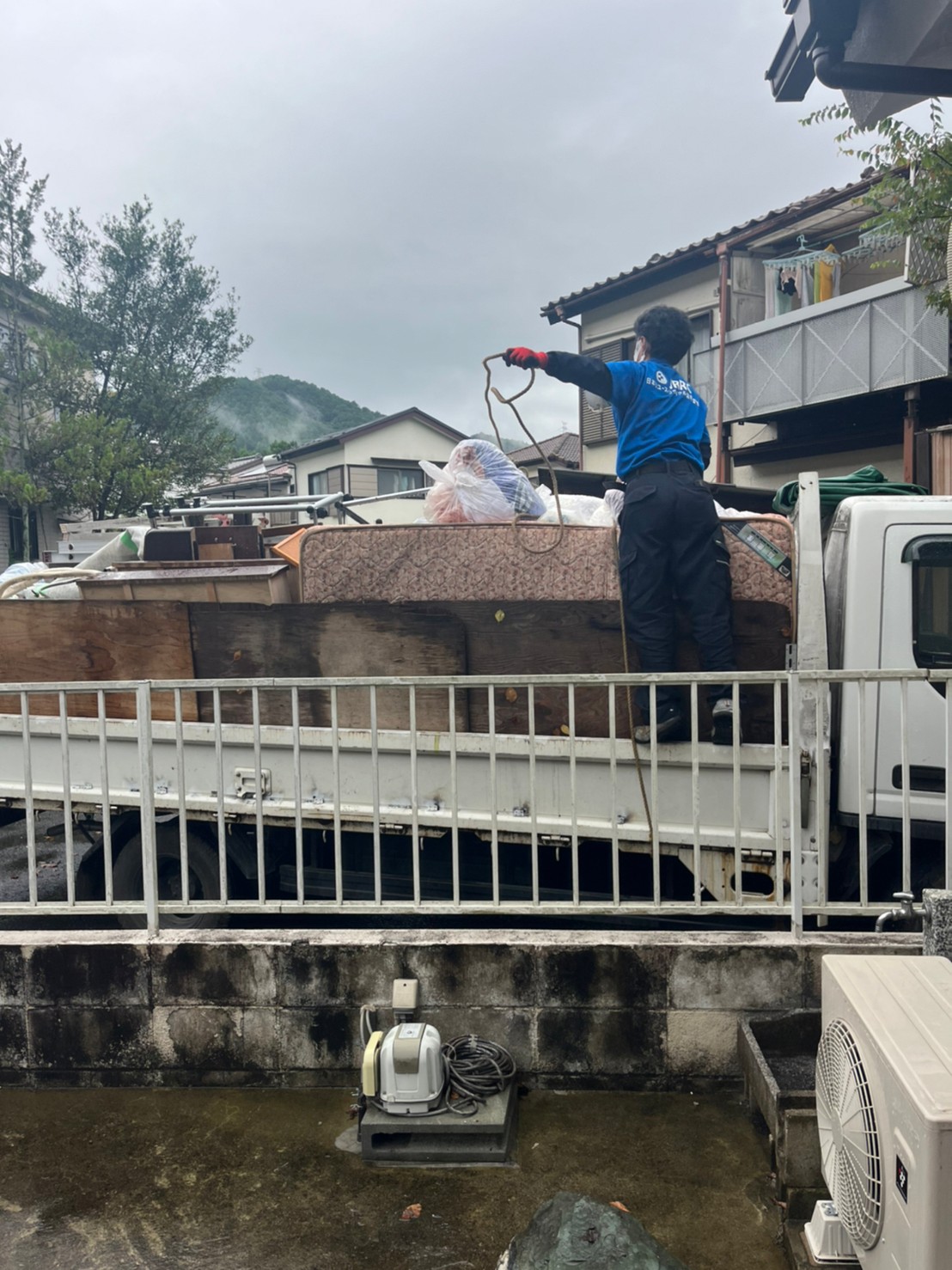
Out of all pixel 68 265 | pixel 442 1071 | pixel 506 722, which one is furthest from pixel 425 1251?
pixel 68 265

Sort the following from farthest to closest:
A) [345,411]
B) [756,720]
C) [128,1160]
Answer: [345,411]
[756,720]
[128,1160]

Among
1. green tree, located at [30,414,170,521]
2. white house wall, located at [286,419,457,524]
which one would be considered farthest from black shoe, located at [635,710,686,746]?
white house wall, located at [286,419,457,524]

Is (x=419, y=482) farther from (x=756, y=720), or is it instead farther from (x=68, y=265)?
(x=756, y=720)

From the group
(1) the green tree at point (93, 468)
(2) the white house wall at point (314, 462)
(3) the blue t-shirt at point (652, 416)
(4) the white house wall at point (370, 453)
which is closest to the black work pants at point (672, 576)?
(3) the blue t-shirt at point (652, 416)

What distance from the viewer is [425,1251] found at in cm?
244

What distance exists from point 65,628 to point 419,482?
2495 centimetres

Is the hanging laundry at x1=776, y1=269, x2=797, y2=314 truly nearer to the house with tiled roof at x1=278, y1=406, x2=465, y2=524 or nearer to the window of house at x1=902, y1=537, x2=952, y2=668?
the window of house at x1=902, y1=537, x2=952, y2=668

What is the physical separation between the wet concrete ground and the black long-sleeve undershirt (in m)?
3.05

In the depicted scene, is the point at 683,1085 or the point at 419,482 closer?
the point at 683,1085

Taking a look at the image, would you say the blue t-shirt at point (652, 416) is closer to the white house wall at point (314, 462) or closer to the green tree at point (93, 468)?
the green tree at point (93, 468)

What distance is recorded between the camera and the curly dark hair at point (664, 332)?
468 cm

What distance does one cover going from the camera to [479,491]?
15.1 feet

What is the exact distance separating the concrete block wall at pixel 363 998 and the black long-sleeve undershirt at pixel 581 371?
8.31 ft

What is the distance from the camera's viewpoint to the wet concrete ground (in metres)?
2.45
